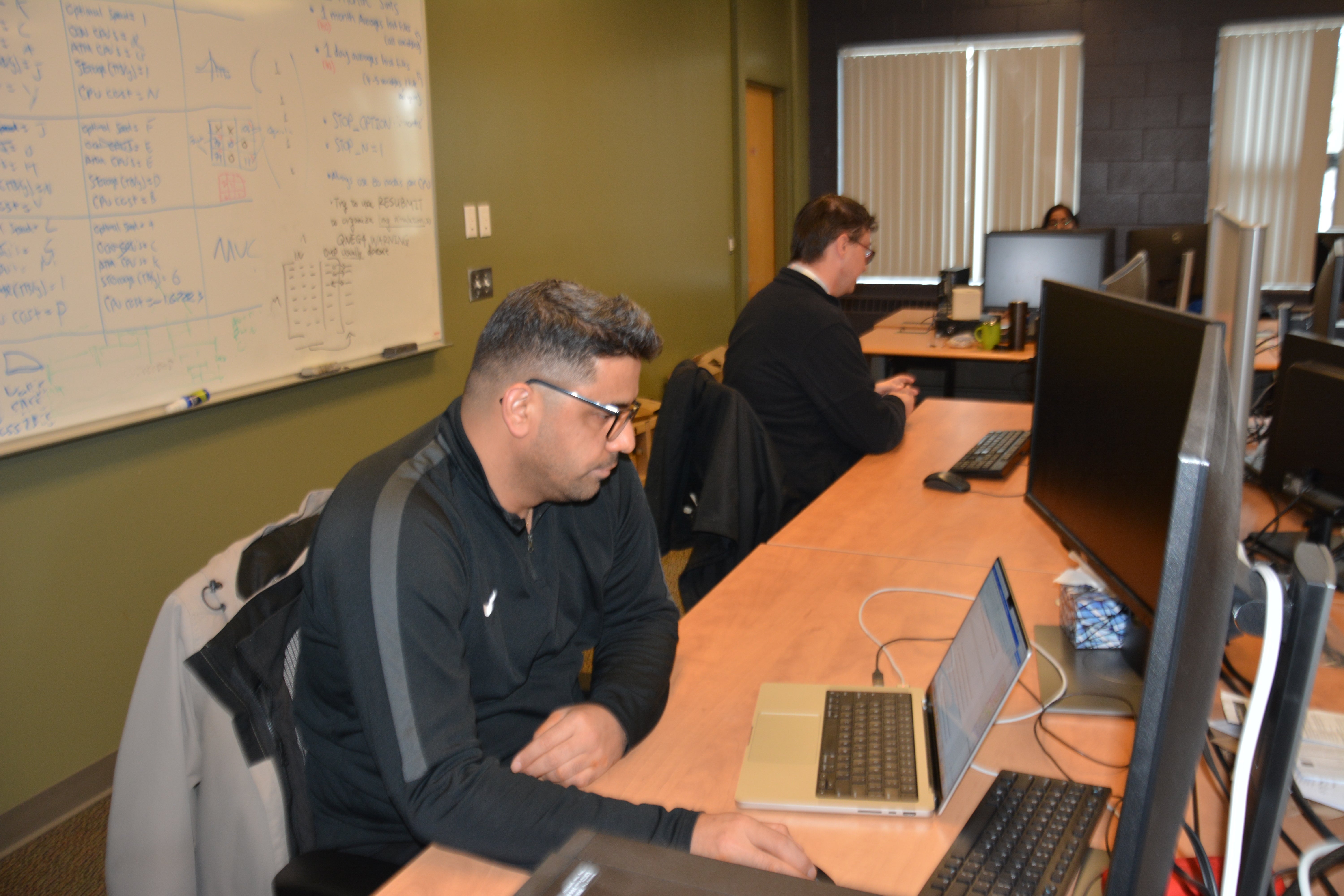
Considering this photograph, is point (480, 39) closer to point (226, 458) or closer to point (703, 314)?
point (226, 458)

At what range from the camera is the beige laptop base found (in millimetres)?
1095

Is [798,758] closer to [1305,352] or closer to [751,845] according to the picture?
[751,845]

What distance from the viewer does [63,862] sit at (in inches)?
83.9

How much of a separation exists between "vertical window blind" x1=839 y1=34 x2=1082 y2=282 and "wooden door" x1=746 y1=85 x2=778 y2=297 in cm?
61

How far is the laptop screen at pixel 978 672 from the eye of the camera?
1.13 m

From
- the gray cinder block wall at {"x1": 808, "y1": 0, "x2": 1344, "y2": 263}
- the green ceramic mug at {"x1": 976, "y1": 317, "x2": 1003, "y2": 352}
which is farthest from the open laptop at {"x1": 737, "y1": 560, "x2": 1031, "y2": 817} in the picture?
the gray cinder block wall at {"x1": 808, "y1": 0, "x2": 1344, "y2": 263}

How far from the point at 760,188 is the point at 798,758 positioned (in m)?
5.82

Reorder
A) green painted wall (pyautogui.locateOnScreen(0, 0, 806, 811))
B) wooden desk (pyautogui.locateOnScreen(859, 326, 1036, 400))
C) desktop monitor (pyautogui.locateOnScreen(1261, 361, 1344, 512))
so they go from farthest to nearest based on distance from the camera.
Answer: wooden desk (pyautogui.locateOnScreen(859, 326, 1036, 400)), green painted wall (pyautogui.locateOnScreen(0, 0, 806, 811)), desktop monitor (pyautogui.locateOnScreen(1261, 361, 1344, 512))

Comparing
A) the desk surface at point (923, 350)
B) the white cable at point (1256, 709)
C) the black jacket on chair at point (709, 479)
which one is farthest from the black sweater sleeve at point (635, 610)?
the desk surface at point (923, 350)

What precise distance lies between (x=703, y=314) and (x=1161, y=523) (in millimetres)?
4705

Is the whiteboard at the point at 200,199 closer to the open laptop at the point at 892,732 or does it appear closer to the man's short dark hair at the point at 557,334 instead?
the man's short dark hair at the point at 557,334

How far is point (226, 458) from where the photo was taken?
2.63 meters

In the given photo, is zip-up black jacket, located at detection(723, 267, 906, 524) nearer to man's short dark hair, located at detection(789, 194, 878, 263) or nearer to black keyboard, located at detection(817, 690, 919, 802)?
man's short dark hair, located at detection(789, 194, 878, 263)

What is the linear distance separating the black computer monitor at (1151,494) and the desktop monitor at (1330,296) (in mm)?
1156
